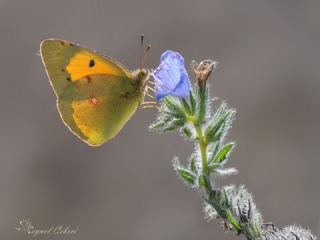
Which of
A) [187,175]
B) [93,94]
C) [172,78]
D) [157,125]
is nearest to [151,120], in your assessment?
[93,94]

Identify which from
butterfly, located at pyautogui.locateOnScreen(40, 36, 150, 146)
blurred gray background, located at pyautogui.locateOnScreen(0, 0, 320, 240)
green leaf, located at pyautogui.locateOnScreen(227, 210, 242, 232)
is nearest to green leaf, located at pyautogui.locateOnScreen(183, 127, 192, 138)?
green leaf, located at pyautogui.locateOnScreen(227, 210, 242, 232)

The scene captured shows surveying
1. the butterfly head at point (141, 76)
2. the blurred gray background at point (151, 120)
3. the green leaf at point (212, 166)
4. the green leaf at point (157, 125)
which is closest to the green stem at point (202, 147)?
the green leaf at point (212, 166)

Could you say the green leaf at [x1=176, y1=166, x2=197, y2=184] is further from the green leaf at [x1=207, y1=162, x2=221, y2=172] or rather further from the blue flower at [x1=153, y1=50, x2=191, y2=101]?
the blue flower at [x1=153, y1=50, x2=191, y2=101]

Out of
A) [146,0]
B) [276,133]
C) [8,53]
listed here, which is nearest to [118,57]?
[146,0]

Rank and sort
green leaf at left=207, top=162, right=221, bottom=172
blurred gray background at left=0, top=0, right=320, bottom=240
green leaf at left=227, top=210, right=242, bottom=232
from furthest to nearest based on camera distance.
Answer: blurred gray background at left=0, top=0, right=320, bottom=240
green leaf at left=207, top=162, right=221, bottom=172
green leaf at left=227, top=210, right=242, bottom=232

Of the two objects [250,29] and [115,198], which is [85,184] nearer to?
[115,198]

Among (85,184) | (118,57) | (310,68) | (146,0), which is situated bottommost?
(85,184)
